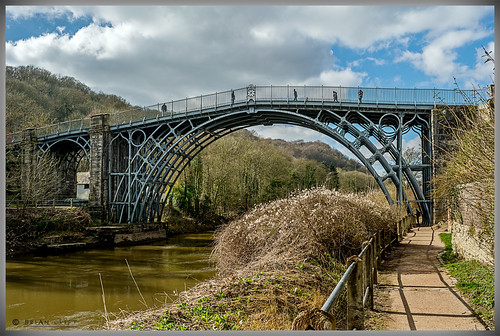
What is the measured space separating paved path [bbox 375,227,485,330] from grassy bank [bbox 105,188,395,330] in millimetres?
695

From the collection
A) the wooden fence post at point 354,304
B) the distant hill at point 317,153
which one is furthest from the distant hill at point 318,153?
the wooden fence post at point 354,304

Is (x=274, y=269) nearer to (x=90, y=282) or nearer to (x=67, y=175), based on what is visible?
(x=90, y=282)

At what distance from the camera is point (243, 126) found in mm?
25500

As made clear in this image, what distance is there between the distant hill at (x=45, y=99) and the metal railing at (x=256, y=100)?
4.09 feet

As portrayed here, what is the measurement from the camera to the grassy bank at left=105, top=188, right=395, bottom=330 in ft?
15.8

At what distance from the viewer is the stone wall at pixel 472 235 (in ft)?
22.0

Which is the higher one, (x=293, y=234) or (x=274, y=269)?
(x=293, y=234)

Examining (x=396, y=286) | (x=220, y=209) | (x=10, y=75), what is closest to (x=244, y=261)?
(x=396, y=286)

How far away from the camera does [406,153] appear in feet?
66.7

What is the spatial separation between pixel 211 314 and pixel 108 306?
5.36 metres

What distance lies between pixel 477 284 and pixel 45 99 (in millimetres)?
30822

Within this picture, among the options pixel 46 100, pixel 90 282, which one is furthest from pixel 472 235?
pixel 46 100

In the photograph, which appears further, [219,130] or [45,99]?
[45,99]

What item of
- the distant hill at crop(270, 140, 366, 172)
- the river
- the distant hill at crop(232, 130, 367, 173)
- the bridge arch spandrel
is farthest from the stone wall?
the distant hill at crop(270, 140, 366, 172)
